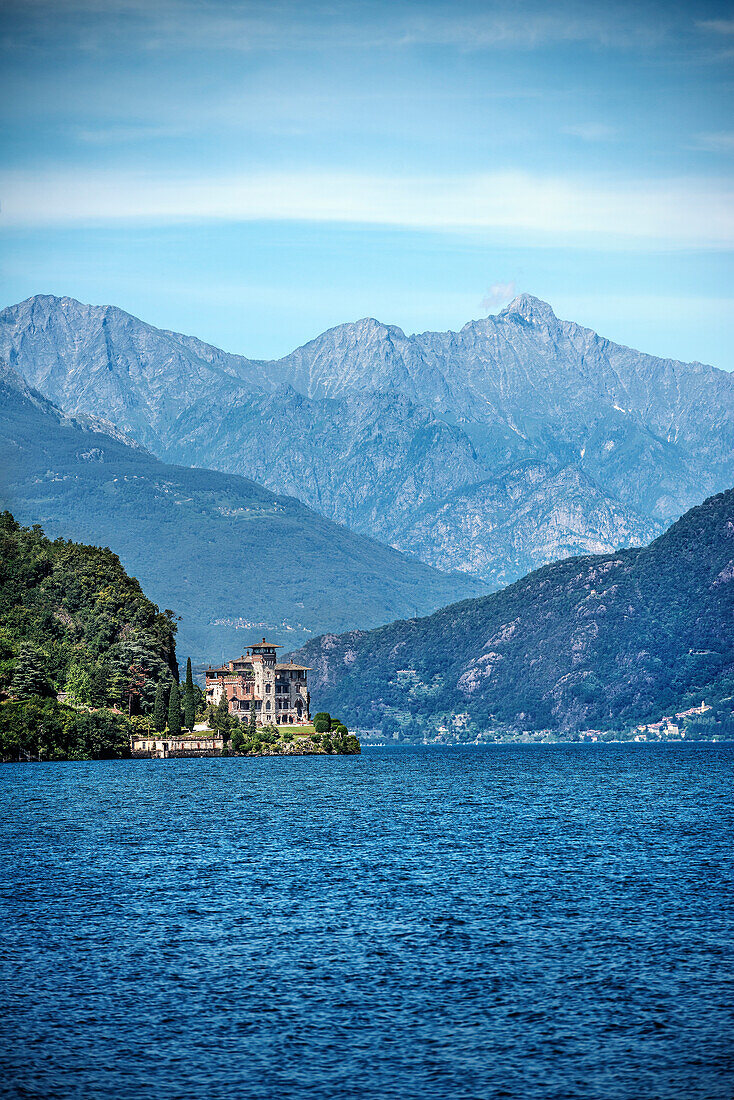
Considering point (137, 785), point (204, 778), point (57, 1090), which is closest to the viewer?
point (57, 1090)

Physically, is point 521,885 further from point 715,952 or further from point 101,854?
point 101,854

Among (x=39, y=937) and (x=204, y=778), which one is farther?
(x=204, y=778)

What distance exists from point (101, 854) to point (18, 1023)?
44.5m

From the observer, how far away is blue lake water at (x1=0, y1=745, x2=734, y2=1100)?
42.4 meters

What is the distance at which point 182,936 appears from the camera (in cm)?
6266

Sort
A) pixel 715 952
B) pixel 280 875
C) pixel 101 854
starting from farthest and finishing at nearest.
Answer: pixel 101 854 → pixel 280 875 → pixel 715 952

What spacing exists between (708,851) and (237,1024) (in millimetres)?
53688

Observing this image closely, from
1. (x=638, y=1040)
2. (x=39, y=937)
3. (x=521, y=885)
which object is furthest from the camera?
(x=521, y=885)

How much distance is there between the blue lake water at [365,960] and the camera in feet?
139

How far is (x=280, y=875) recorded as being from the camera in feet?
271

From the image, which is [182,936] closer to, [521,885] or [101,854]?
[521,885]

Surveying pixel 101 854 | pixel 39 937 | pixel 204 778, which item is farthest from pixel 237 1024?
pixel 204 778

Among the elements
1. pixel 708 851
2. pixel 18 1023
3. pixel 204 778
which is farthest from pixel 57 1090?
pixel 204 778

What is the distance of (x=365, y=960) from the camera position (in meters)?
57.8
